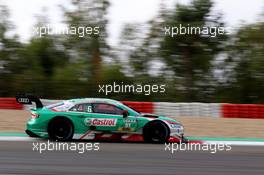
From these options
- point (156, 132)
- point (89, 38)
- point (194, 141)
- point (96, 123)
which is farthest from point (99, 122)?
point (89, 38)

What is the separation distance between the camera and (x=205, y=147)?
1124 centimetres

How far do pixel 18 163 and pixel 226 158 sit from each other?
142 inches

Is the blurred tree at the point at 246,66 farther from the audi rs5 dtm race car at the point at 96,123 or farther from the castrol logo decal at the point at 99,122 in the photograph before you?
the castrol logo decal at the point at 99,122

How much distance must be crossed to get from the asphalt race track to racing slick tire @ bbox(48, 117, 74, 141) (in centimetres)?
64

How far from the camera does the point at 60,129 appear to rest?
37.9 ft

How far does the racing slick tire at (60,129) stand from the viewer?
1143cm

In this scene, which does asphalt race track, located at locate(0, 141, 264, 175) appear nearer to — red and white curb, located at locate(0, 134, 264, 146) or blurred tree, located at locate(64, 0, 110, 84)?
red and white curb, located at locate(0, 134, 264, 146)

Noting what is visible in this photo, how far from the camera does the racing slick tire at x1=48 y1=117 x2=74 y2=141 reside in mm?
11430

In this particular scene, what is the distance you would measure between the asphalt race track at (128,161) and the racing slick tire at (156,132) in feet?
2.27

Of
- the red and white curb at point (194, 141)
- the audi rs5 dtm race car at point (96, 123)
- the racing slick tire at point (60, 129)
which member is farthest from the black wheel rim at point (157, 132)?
the racing slick tire at point (60, 129)

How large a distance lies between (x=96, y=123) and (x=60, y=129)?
758 millimetres

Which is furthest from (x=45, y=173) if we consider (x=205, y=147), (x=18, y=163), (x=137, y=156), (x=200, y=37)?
(x=200, y=37)

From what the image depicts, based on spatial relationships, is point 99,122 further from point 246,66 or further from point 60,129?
point 246,66

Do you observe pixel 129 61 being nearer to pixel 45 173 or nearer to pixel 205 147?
pixel 205 147
